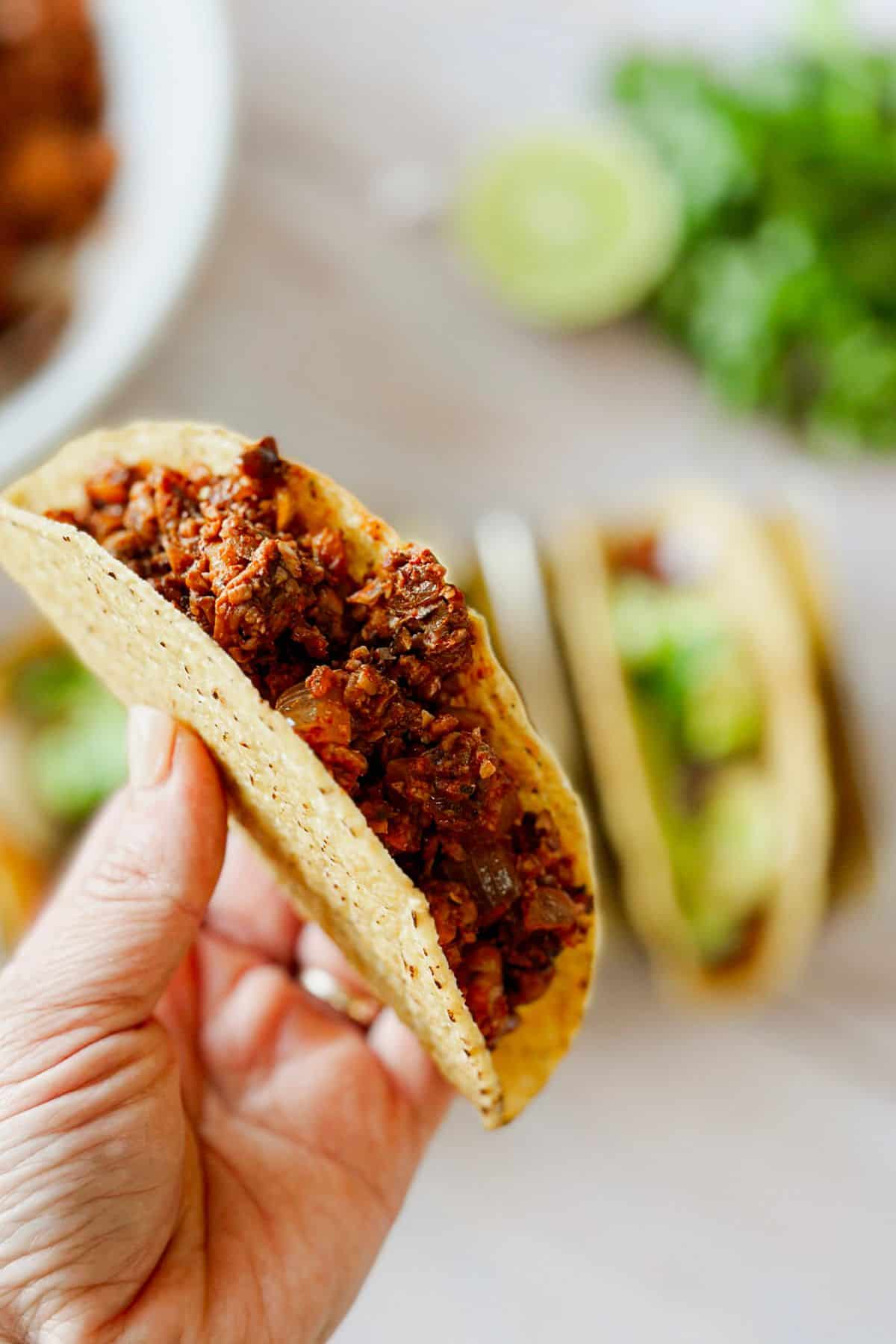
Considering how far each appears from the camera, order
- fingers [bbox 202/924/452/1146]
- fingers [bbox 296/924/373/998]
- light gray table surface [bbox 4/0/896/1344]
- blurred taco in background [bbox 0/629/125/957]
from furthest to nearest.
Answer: light gray table surface [bbox 4/0/896/1344], blurred taco in background [bbox 0/629/125/957], fingers [bbox 296/924/373/998], fingers [bbox 202/924/452/1146]

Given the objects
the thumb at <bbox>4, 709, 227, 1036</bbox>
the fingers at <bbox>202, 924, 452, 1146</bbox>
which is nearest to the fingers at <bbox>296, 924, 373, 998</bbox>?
the fingers at <bbox>202, 924, 452, 1146</bbox>

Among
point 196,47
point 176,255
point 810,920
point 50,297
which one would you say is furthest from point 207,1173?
point 196,47

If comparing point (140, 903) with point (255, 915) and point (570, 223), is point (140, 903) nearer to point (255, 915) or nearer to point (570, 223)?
point (255, 915)

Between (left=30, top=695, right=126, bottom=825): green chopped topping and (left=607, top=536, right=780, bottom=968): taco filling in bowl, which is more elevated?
(left=30, top=695, right=126, bottom=825): green chopped topping

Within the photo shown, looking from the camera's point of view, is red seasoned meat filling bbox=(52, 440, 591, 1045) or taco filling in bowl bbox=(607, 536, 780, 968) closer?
red seasoned meat filling bbox=(52, 440, 591, 1045)

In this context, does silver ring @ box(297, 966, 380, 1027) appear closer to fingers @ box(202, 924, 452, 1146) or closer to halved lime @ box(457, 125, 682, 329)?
fingers @ box(202, 924, 452, 1146)

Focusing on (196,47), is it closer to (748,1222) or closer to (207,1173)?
(207,1173)

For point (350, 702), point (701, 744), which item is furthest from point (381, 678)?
point (701, 744)

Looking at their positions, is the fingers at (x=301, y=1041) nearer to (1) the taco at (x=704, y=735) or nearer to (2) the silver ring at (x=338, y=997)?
(2) the silver ring at (x=338, y=997)

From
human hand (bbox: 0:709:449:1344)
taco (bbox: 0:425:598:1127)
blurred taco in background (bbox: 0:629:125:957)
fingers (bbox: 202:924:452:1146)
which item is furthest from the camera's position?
blurred taco in background (bbox: 0:629:125:957)
